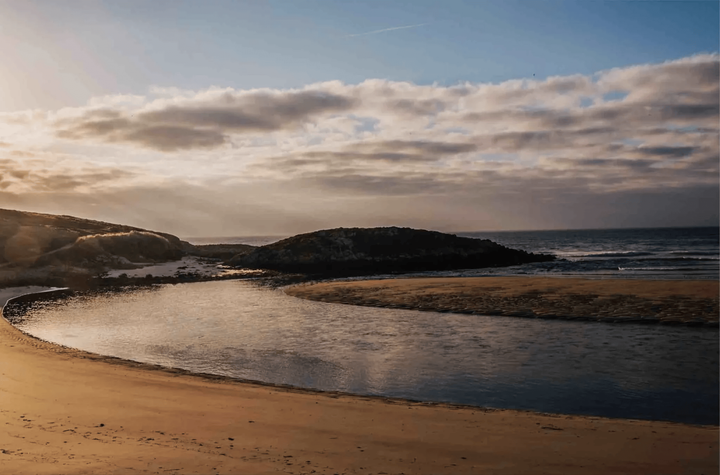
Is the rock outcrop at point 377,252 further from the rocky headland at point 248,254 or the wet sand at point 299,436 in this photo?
the wet sand at point 299,436

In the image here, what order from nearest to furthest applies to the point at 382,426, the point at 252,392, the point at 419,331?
the point at 382,426 → the point at 252,392 → the point at 419,331

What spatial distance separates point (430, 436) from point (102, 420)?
6607 millimetres

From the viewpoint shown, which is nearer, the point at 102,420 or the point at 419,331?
the point at 102,420

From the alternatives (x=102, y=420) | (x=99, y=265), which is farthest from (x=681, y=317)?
(x=99, y=265)

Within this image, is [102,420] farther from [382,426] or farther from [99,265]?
[99,265]

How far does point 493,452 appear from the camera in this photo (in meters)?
8.45

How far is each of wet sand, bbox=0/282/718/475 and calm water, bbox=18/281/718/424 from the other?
183cm

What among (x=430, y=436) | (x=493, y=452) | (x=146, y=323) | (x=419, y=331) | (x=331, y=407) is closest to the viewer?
(x=493, y=452)

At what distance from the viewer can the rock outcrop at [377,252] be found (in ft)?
252

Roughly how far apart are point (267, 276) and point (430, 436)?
50.9 m

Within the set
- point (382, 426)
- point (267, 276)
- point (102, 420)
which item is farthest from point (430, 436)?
point (267, 276)

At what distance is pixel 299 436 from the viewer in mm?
9312

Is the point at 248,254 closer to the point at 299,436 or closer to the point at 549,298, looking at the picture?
the point at 549,298

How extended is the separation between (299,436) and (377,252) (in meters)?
73.4
